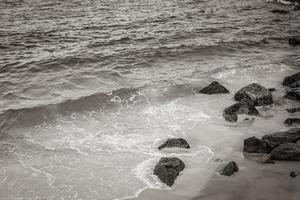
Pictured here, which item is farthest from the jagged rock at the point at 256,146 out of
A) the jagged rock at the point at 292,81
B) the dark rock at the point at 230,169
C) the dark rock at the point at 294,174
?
the jagged rock at the point at 292,81

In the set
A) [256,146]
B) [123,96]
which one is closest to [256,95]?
[256,146]

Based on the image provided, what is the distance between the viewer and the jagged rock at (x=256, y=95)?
1247cm

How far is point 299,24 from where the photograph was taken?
2677cm

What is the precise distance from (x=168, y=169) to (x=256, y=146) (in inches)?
99.8

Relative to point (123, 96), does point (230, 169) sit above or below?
above

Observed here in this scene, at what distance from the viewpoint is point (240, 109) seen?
1181cm

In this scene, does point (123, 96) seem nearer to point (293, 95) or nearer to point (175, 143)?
point (175, 143)

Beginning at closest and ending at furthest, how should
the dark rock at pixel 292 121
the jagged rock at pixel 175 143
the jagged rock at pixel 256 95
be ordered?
the jagged rock at pixel 175 143, the dark rock at pixel 292 121, the jagged rock at pixel 256 95

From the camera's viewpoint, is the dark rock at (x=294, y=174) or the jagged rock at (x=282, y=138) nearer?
the dark rock at (x=294, y=174)

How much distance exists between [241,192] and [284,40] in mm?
16908

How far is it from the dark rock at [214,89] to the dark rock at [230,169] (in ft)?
18.7

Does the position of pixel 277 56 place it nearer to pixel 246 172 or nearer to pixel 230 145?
pixel 230 145

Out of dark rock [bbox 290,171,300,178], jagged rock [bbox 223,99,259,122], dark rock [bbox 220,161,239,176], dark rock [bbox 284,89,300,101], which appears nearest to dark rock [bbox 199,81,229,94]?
jagged rock [bbox 223,99,259,122]

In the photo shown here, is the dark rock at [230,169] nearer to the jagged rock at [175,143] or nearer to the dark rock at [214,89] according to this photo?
the jagged rock at [175,143]
